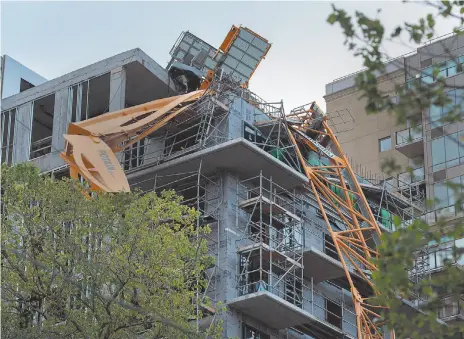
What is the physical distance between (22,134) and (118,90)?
19.0 ft

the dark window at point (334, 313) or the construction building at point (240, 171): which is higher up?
the construction building at point (240, 171)

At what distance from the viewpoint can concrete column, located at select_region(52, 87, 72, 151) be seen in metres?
53.2

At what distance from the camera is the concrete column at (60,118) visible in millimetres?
53191

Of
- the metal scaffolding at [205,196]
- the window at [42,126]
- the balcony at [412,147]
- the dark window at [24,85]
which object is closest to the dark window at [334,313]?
the metal scaffolding at [205,196]

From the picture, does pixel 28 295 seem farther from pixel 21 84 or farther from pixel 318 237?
pixel 21 84

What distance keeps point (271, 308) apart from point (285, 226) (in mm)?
4932

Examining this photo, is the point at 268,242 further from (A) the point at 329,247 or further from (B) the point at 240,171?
(A) the point at 329,247

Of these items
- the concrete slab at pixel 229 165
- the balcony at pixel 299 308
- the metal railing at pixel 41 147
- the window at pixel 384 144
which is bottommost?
the balcony at pixel 299 308

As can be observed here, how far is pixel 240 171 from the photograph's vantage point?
170 feet

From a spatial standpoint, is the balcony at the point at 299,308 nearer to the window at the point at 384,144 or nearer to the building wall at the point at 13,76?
the building wall at the point at 13,76

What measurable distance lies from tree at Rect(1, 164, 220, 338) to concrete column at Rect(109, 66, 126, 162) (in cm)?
1100

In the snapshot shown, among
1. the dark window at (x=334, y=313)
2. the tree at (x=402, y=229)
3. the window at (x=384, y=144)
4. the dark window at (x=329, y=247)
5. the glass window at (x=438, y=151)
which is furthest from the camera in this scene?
the window at (x=384, y=144)

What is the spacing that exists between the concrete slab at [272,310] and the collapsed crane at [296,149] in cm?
298

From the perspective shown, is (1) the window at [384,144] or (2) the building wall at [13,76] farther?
(1) the window at [384,144]
